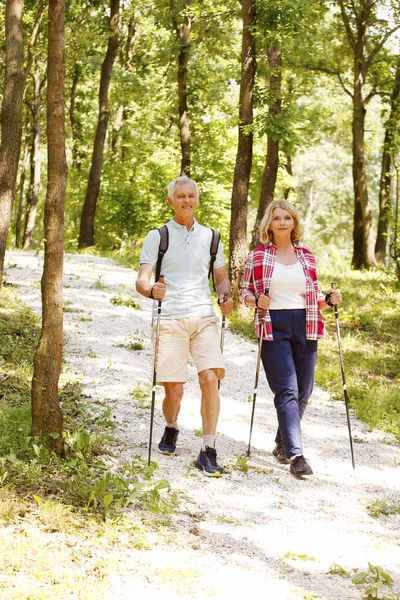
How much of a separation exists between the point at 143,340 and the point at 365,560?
6874 millimetres

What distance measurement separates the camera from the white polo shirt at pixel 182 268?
577 cm

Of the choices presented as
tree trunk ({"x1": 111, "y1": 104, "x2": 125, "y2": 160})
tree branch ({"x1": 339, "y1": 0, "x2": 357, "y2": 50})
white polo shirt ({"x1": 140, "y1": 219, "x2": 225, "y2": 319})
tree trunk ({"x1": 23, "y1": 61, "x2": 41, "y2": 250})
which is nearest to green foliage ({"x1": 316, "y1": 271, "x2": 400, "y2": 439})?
white polo shirt ({"x1": 140, "y1": 219, "x2": 225, "y2": 319})

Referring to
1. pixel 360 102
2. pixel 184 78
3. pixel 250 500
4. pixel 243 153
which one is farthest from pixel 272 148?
pixel 250 500

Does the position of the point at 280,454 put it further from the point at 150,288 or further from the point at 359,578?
the point at 359,578

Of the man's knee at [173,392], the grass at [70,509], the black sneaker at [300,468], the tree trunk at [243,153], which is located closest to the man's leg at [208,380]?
the man's knee at [173,392]

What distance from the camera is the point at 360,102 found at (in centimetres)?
2048

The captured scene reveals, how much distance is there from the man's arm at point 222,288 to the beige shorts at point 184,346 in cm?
14

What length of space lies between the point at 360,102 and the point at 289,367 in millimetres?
16143

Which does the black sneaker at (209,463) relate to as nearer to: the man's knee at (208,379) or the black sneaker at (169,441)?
the black sneaker at (169,441)

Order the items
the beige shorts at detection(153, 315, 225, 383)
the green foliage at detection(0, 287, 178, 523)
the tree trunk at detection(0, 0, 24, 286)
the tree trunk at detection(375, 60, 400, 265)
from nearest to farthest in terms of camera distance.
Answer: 1. the green foliage at detection(0, 287, 178, 523)
2. the beige shorts at detection(153, 315, 225, 383)
3. the tree trunk at detection(0, 0, 24, 286)
4. the tree trunk at detection(375, 60, 400, 265)

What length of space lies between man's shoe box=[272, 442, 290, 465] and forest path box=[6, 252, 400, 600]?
0.27 ft

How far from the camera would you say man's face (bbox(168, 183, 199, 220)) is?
579cm

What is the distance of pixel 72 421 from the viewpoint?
667cm

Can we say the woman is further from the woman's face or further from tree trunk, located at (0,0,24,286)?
tree trunk, located at (0,0,24,286)
